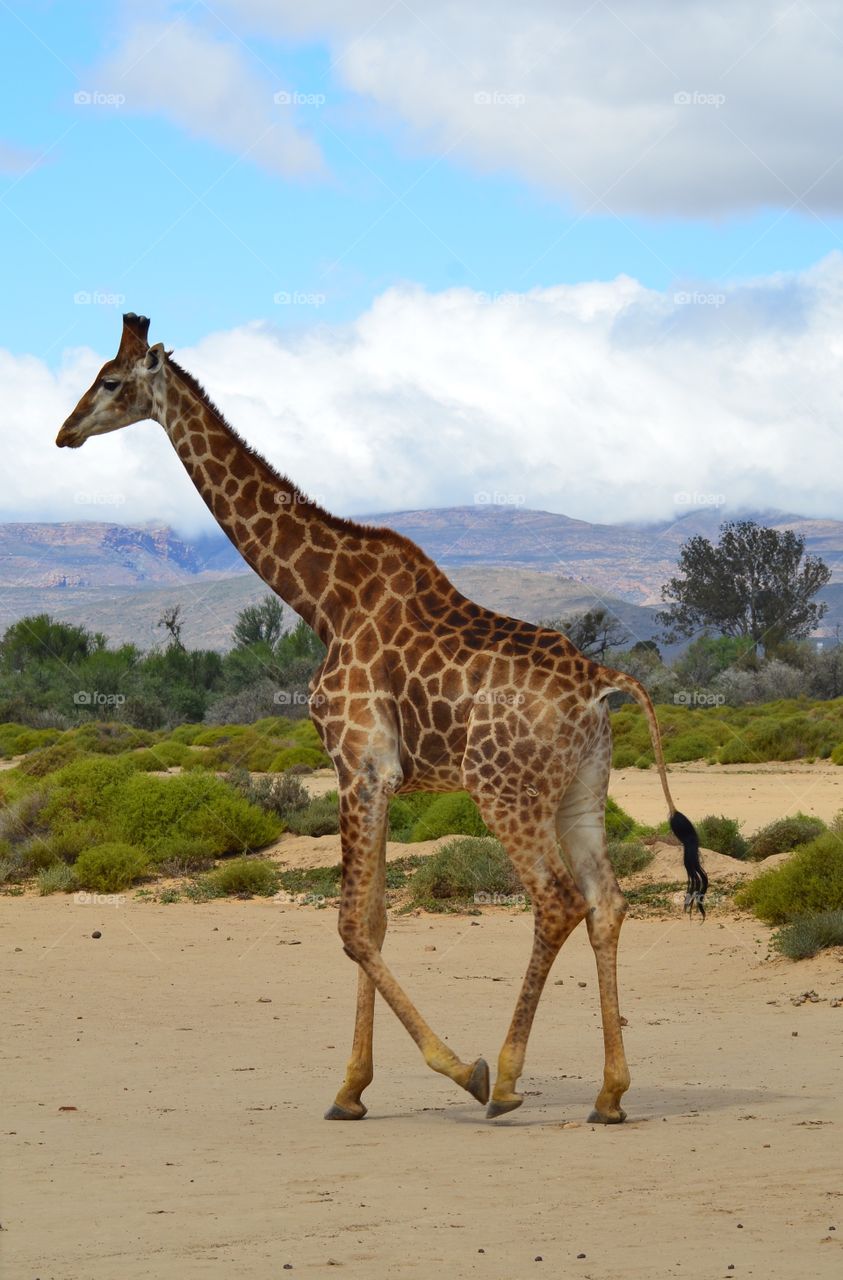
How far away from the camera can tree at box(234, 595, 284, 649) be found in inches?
2645

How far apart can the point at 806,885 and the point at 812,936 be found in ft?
3.97

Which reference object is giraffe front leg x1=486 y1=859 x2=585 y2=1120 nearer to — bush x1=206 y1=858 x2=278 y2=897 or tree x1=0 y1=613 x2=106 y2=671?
bush x1=206 y1=858 x2=278 y2=897

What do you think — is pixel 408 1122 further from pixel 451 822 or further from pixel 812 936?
pixel 451 822

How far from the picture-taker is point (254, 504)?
9875mm

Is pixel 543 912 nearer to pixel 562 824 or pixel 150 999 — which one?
pixel 562 824

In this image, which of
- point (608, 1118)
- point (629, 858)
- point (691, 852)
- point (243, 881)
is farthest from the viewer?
point (243, 881)

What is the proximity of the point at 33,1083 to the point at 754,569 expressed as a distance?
71.4 meters

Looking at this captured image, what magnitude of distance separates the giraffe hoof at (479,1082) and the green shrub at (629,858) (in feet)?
32.0

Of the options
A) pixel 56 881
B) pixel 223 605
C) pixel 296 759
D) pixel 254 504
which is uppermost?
pixel 254 504

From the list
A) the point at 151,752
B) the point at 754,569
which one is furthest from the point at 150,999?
the point at 754,569

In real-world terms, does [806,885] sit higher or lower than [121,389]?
lower

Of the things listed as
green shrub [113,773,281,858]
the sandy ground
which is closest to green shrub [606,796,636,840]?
green shrub [113,773,281,858]

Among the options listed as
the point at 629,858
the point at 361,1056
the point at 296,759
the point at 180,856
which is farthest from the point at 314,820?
the point at 361,1056

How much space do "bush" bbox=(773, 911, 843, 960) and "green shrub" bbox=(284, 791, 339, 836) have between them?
9.42 meters
